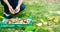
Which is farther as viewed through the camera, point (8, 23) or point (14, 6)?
point (14, 6)

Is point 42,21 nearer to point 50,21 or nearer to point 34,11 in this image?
point 50,21

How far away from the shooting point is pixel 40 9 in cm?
662

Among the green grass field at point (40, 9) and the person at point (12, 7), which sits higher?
the person at point (12, 7)

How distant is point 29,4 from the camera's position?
7133 millimetres

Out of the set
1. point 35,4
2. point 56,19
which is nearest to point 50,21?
point 56,19

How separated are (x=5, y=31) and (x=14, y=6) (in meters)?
0.93

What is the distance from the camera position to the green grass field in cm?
582

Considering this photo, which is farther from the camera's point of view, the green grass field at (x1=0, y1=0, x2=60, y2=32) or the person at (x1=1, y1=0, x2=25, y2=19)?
the green grass field at (x1=0, y1=0, x2=60, y2=32)

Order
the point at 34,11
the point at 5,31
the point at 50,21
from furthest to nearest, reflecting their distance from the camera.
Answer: the point at 34,11 → the point at 50,21 → the point at 5,31

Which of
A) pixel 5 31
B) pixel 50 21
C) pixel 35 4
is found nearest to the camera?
pixel 5 31

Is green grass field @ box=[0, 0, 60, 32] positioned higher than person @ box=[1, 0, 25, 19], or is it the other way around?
person @ box=[1, 0, 25, 19]

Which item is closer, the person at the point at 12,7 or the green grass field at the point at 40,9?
the person at the point at 12,7

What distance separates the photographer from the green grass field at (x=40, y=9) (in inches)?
229

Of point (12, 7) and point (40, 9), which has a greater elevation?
point (12, 7)
